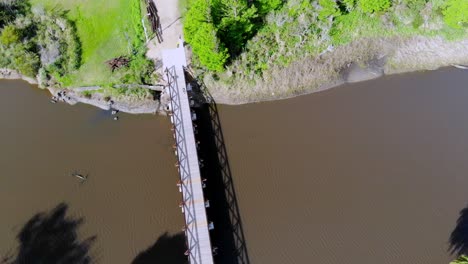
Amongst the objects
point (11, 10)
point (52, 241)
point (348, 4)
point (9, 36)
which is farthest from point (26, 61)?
point (348, 4)

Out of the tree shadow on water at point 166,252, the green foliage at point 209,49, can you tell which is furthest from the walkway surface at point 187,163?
the green foliage at point 209,49

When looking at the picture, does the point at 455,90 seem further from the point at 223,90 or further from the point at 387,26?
the point at 223,90

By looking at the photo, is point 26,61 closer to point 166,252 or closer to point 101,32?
point 101,32

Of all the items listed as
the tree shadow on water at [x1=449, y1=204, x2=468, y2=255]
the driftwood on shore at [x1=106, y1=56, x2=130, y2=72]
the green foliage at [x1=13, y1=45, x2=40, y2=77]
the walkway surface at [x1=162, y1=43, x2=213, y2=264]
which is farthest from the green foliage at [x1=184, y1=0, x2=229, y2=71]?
the tree shadow on water at [x1=449, y1=204, x2=468, y2=255]

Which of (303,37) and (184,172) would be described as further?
(303,37)

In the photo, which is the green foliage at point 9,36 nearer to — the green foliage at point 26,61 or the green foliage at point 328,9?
the green foliage at point 26,61

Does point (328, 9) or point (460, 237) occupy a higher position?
point (328, 9)
